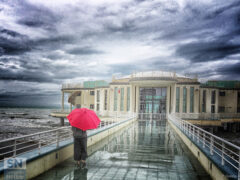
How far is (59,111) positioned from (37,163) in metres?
37.6

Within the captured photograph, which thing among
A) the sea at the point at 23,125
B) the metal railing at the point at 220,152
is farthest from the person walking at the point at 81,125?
the sea at the point at 23,125

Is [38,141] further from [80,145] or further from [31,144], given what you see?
[80,145]

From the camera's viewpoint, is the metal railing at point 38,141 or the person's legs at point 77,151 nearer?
the metal railing at point 38,141

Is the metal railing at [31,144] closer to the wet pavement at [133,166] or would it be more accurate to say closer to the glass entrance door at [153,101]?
the wet pavement at [133,166]

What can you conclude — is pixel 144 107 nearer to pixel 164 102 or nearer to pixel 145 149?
pixel 164 102

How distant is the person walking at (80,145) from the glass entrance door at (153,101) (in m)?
25.1

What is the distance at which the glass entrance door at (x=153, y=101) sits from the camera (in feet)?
103

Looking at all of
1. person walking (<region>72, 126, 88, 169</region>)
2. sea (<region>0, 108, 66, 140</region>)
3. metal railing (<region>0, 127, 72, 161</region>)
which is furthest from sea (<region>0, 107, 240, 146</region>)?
person walking (<region>72, 126, 88, 169</region>)

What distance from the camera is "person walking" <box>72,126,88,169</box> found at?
6027 mm

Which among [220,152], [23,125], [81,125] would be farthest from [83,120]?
[23,125]

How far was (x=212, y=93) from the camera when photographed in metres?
35.7

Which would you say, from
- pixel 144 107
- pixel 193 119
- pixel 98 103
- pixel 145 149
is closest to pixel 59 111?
pixel 98 103

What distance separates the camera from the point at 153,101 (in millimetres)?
31594

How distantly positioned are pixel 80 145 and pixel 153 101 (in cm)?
2615
